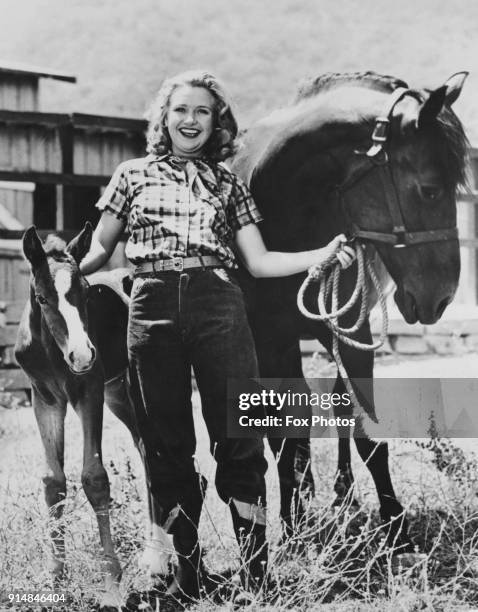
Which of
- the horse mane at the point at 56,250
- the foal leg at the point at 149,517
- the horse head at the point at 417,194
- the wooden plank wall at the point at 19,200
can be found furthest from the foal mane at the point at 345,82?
the wooden plank wall at the point at 19,200

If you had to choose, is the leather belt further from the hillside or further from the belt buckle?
the hillside

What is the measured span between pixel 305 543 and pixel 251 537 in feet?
0.99

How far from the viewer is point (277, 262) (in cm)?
299

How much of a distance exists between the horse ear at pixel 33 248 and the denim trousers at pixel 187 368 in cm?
36

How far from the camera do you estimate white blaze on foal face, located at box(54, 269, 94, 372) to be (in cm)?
272

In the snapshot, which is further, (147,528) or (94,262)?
(147,528)

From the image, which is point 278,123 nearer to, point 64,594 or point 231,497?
point 231,497

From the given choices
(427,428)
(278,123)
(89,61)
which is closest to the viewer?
(278,123)

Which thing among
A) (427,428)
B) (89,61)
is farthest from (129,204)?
(89,61)

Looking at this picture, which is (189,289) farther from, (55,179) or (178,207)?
(55,179)

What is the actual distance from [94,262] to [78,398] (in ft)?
1.77

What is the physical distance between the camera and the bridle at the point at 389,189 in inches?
121

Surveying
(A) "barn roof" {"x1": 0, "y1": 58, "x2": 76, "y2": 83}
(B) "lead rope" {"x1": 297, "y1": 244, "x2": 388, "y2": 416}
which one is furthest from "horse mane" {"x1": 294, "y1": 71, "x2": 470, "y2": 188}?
(A) "barn roof" {"x1": 0, "y1": 58, "x2": 76, "y2": 83}

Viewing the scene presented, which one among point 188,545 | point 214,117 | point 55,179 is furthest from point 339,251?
point 55,179
